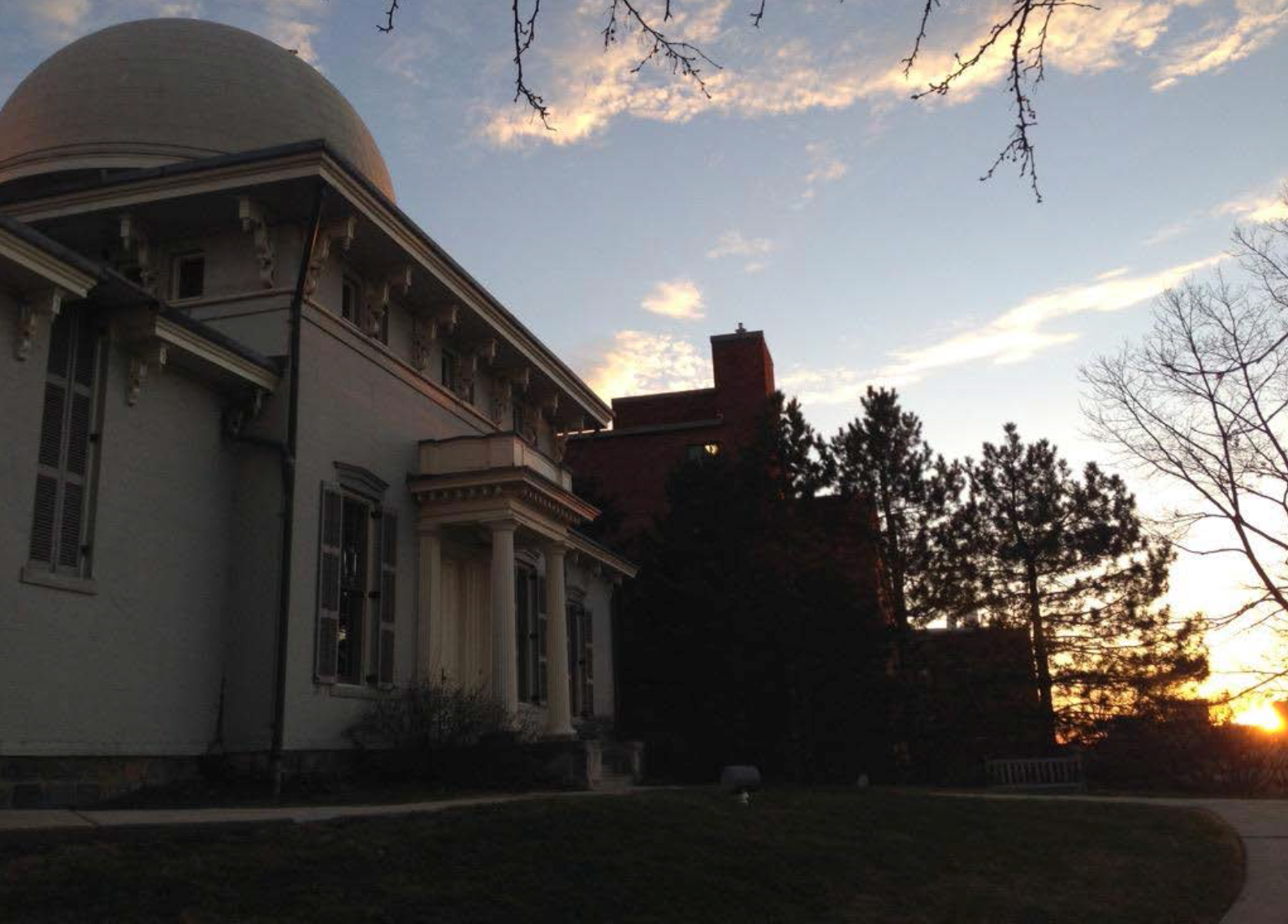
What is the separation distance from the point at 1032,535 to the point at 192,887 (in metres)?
27.2

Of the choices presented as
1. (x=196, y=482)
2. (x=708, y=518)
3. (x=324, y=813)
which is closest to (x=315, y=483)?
(x=196, y=482)

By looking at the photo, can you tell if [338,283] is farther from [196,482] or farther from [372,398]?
[196,482]

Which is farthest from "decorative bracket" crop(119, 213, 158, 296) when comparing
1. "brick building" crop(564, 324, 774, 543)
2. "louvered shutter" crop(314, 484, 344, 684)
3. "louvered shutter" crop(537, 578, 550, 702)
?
"brick building" crop(564, 324, 774, 543)

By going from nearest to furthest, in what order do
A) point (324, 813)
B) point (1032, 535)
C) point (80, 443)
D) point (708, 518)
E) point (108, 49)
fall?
point (324, 813)
point (80, 443)
point (108, 49)
point (708, 518)
point (1032, 535)

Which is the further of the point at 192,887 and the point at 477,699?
the point at 477,699

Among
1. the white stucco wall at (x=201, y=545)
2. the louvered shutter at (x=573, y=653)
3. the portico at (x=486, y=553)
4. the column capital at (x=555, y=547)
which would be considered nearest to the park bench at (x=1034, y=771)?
the louvered shutter at (x=573, y=653)

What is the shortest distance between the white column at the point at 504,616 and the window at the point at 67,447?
645 centimetres

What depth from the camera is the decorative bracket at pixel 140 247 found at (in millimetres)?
15398

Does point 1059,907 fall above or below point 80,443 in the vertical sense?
below

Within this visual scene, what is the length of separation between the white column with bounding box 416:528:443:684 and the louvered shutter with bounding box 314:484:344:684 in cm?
190

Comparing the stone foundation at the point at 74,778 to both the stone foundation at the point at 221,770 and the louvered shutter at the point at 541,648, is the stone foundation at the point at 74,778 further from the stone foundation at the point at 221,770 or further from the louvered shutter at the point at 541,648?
the louvered shutter at the point at 541,648

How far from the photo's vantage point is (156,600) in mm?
12938

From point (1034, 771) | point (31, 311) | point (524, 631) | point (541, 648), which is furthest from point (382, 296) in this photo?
point (1034, 771)

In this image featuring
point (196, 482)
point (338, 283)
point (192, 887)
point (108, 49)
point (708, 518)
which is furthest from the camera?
point (708, 518)
